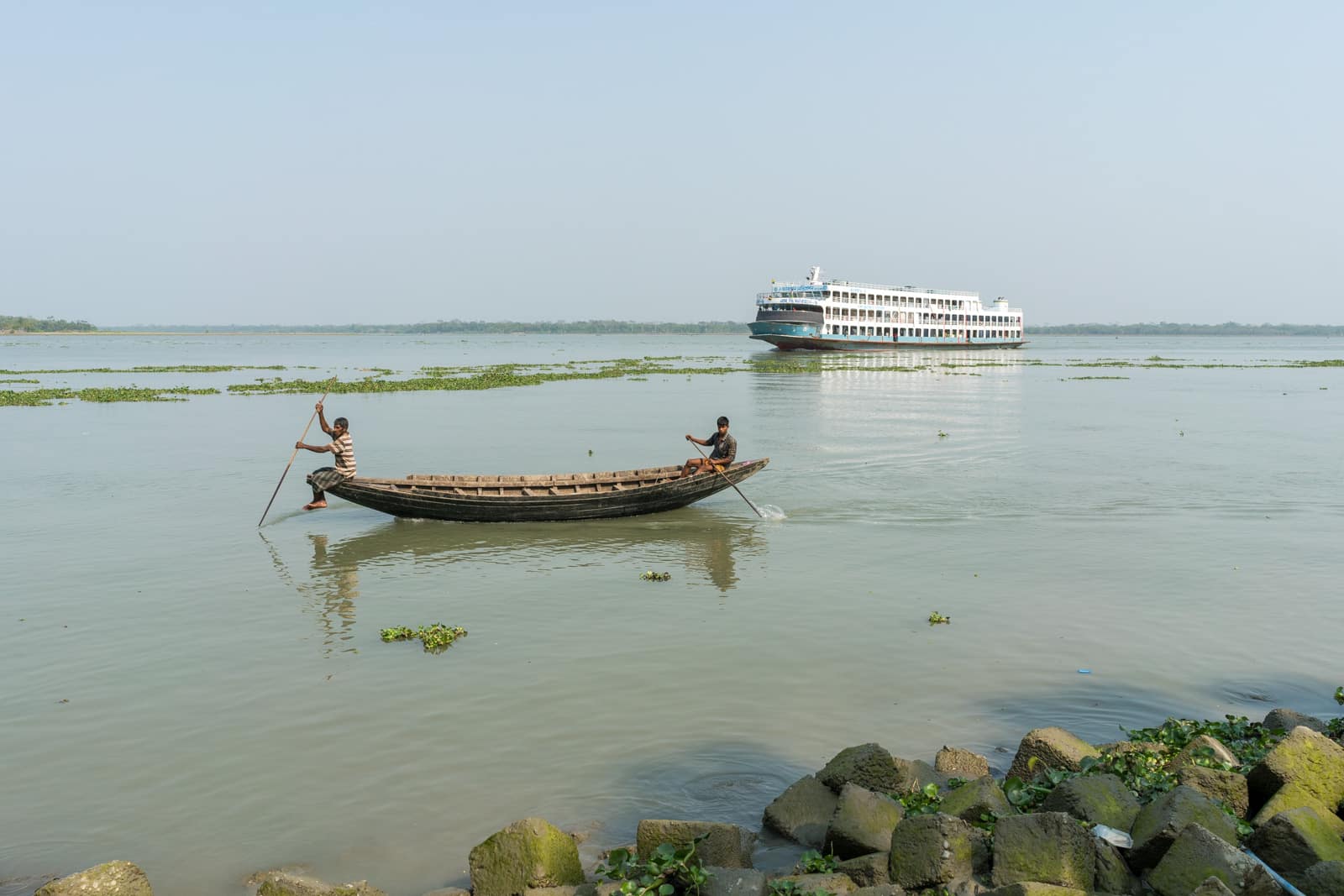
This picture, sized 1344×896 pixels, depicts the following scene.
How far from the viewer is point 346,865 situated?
21.3 feet

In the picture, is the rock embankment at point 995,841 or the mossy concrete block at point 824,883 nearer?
the rock embankment at point 995,841

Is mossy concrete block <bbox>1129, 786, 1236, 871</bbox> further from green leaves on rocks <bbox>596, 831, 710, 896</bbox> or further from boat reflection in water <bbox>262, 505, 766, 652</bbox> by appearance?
boat reflection in water <bbox>262, 505, 766, 652</bbox>

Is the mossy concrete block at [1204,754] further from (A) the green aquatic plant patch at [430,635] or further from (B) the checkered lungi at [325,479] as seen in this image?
(B) the checkered lungi at [325,479]

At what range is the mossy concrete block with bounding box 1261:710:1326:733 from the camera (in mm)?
7707

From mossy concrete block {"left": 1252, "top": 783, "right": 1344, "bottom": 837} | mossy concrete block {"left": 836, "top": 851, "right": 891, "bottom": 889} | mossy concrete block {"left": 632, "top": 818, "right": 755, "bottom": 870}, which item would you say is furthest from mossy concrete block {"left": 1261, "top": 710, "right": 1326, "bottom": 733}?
mossy concrete block {"left": 632, "top": 818, "right": 755, "bottom": 870}

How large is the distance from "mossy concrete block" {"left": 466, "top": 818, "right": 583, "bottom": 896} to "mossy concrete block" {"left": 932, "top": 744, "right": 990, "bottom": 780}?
3.10 metres

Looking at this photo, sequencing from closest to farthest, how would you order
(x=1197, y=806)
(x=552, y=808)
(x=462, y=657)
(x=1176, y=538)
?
(x=1197, y=806) → (x=552, y=808) → (x=462, y=657) → (x=1176, y=538)

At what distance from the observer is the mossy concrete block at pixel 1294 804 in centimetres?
592

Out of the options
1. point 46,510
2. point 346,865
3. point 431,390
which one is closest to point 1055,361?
point 431,390

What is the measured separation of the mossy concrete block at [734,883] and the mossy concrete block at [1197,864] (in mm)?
2188

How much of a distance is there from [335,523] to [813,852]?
13.8 metres

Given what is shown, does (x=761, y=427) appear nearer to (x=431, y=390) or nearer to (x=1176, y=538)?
(x=1176, y=538)

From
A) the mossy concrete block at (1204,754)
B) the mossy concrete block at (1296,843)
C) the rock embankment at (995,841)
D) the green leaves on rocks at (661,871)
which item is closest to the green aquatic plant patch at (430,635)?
the rock embankment at (995,841)

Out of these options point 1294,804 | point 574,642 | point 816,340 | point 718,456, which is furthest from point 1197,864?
point 816,340
